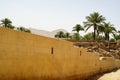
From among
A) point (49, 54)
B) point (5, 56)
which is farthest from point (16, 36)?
point (49, 54)

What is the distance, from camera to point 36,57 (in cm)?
812

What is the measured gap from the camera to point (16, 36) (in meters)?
6.86

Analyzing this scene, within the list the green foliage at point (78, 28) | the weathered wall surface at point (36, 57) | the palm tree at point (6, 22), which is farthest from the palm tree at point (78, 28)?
the weathered wall surface at point (36, 57)

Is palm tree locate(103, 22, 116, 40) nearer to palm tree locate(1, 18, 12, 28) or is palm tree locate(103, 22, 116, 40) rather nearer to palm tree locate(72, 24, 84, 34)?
palm tree locate(72, 24, 84, 34)

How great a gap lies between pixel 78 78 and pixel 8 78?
7337 mm

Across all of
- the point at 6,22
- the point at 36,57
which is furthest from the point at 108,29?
the point at 36,57

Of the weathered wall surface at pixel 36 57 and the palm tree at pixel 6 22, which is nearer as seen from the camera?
the weathered wall surface at pixel 36 57

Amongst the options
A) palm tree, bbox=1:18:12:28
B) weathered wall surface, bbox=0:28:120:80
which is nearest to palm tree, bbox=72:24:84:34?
palm tree, bbox=1:18:12:28

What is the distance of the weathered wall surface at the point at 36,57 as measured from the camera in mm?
6457

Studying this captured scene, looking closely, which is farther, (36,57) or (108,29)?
(108,29)

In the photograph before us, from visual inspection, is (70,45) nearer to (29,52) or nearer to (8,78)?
(29,52)

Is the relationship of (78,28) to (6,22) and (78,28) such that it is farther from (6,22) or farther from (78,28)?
(6,22)

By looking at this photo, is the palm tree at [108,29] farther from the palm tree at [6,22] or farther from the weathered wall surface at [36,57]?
the weathered wall surface at [36,57]

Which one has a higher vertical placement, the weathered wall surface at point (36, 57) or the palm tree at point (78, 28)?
the palm tree at point (78, 28)
